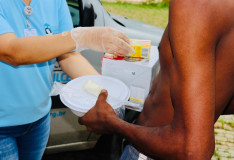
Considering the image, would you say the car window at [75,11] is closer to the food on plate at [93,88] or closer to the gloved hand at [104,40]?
the gloved hand at [104,40]

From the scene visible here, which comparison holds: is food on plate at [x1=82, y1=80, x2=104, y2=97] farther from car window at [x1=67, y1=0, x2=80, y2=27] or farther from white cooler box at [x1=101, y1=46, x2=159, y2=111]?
car window at [x1=67, y1=0, x2=80, y2=27]

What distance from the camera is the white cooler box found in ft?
4.59

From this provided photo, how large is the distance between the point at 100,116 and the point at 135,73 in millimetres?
367

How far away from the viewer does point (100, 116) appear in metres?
1.22

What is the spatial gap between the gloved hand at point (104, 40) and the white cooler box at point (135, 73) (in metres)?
0.07

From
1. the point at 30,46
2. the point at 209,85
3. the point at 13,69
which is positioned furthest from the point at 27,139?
the point at 209,85

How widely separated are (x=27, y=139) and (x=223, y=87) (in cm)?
136

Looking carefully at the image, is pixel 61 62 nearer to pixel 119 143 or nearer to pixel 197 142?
pixel 119 143

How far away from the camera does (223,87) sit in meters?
0.93

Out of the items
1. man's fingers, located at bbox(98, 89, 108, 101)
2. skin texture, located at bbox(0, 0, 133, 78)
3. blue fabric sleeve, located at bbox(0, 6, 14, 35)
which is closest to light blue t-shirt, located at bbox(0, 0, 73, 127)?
blue fabric sleeve, located at bbox(0, 6, 14, 35)

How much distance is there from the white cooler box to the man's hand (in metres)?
0.24

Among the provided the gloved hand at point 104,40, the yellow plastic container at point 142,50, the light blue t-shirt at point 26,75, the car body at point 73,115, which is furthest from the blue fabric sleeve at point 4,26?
the car body at point 73,115

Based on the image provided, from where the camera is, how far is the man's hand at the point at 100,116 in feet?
3.99

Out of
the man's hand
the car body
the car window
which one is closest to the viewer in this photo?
the man's hand
